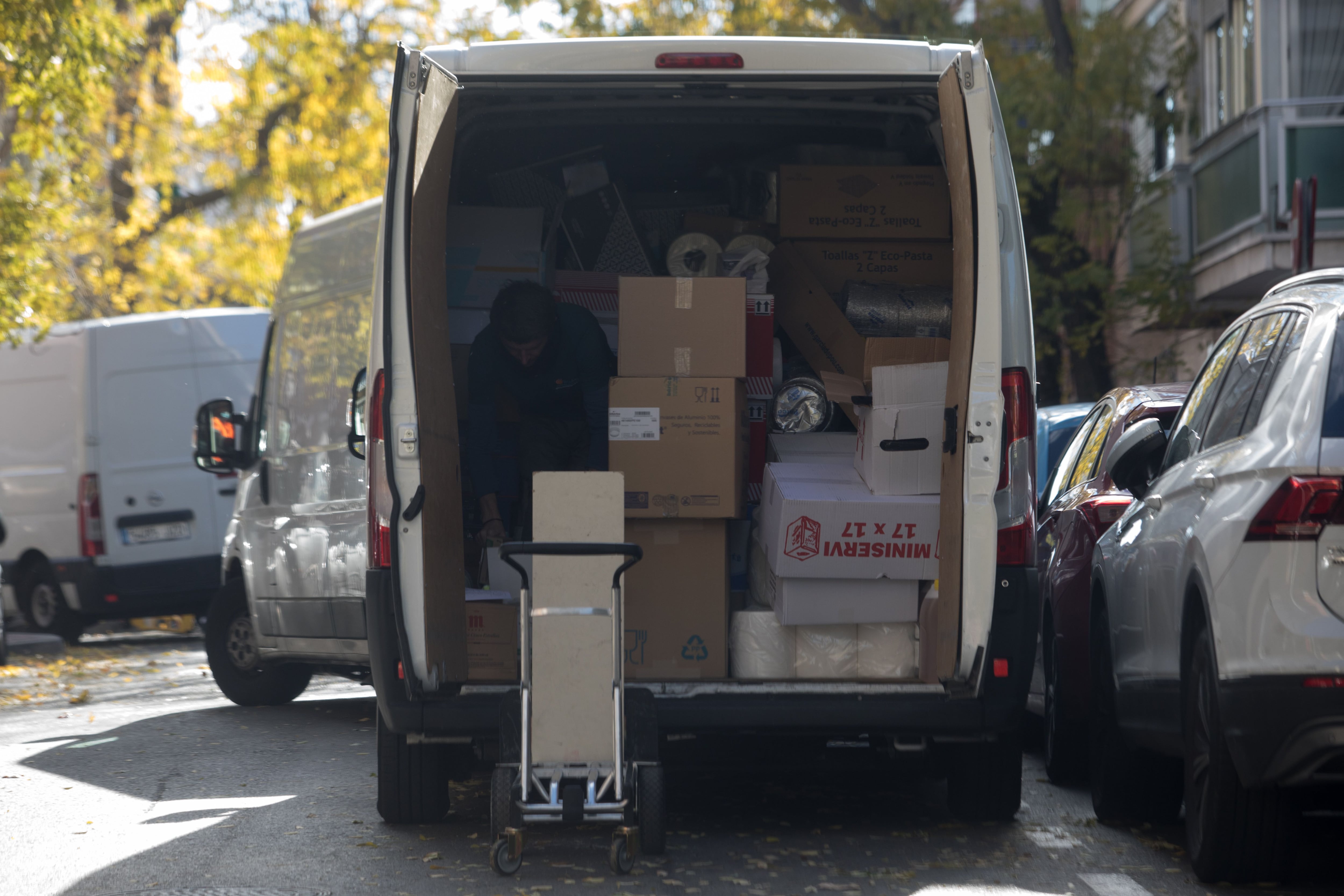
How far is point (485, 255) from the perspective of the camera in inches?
276

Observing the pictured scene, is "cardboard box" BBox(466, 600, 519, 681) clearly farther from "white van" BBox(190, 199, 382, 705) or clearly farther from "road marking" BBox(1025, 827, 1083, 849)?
"white van" BBox(190, 199, 382, 705)

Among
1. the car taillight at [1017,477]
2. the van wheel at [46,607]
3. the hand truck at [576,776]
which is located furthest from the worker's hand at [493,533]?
the van wheel at [46,607]

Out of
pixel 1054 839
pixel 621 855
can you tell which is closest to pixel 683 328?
pixel 621 855

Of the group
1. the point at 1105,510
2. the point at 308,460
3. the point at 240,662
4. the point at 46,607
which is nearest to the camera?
the point at 1105,510

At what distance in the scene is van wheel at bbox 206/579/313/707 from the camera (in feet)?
33.3

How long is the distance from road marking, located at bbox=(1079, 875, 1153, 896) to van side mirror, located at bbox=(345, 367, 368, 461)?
3488 mm

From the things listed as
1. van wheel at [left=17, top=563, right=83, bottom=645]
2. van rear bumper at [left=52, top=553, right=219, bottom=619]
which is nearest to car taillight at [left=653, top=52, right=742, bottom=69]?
van rear bumper at [left=52, top=553, right=219, bottom=619]

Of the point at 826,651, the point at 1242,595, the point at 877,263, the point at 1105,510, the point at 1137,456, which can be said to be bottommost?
the point at 826,651

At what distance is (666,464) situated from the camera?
19.5ft

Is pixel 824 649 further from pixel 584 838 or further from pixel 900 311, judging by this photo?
pixel 900 311

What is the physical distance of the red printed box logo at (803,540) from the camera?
5754 millimetres

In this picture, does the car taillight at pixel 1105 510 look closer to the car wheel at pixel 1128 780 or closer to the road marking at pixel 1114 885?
the car wheel at pixel 1128 780

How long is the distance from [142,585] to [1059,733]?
371 inches

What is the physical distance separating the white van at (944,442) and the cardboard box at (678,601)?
0.23 meters
